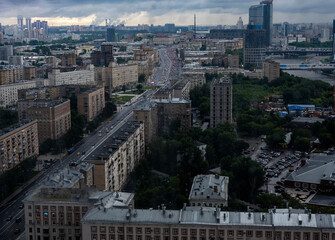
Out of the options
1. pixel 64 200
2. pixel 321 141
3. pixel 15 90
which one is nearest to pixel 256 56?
pixel 15 90

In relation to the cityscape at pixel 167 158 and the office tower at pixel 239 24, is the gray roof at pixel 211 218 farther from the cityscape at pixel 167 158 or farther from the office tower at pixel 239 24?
the office tower at pixel 239 24

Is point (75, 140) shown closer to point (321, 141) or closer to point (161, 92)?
point (161, 92)

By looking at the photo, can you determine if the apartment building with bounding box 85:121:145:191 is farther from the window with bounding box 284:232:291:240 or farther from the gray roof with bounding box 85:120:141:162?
the window with bounding box 284:232:291:240

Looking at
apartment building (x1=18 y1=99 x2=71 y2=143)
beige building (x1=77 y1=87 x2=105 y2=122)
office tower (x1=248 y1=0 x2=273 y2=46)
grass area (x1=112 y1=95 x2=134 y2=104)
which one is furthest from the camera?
office tower (x1=248 y1=0 x2=273 y2=46)

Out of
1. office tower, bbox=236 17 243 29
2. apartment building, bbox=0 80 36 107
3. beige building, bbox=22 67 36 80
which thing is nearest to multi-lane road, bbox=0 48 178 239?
apartment building, bbox=0 80 36 107

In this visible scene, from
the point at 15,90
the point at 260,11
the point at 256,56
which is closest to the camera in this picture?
the point at 15,90

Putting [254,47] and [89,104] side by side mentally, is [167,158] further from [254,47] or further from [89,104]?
[254,47]

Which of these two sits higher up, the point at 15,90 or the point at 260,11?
the point at 260,11
